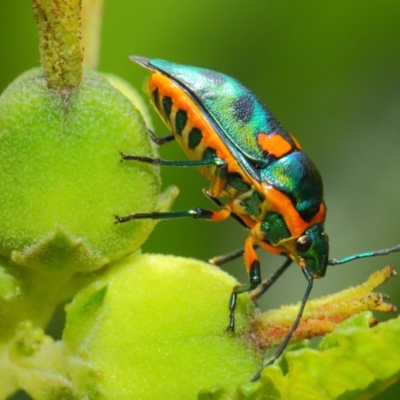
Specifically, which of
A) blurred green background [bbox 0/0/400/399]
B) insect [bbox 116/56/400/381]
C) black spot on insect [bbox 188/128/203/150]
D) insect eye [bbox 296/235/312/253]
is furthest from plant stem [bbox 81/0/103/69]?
blurred green background [bbox 0/0/400/399]

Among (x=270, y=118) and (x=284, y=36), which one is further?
(x=284, y=36)

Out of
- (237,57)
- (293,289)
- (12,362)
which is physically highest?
(237,57)

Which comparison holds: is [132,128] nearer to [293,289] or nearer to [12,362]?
[12,362]

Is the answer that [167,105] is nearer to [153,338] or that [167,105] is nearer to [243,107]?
[243,107]

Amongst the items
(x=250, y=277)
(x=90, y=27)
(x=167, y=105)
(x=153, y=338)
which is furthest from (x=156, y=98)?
(x=153, y=338)

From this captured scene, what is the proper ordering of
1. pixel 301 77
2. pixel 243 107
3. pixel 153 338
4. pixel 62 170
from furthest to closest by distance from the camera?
pixel 301 77, pixel 243 107, pixel 153 338, pixel 62 170

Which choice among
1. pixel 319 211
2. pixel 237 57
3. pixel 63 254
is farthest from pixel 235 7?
pixel 63 254

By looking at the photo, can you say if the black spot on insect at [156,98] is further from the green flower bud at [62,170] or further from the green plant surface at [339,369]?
the green plant surface at [339,369]

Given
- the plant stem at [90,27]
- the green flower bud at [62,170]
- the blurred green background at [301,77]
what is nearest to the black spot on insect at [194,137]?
the plant stem at [90,27]
